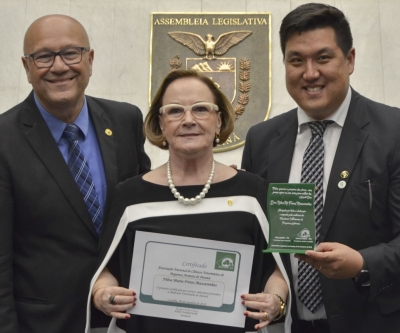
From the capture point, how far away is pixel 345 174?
2.88 meters

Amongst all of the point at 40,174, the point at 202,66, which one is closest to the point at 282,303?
the point at 40,174

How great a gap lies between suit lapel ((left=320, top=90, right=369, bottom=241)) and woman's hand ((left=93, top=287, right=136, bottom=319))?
2.86 feet

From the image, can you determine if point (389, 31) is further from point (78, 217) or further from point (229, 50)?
point (78, 217)

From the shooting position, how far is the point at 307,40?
297 cm

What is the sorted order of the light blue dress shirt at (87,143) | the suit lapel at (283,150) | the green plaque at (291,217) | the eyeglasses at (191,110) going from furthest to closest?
the light blue dress shirt at (87,143) → the suit lapel at (283,150) → the eyeglasses at (191,110) → the green plaque at (291,217)

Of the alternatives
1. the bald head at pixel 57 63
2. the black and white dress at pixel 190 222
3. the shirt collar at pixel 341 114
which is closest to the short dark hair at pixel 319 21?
the shirt collar at pixel 341 114

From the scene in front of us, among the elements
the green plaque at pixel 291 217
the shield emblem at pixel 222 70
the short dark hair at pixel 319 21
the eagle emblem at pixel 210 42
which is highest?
the eagle emblem at pixel 210 42

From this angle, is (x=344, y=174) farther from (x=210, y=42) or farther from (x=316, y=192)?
(x=210, y=42)

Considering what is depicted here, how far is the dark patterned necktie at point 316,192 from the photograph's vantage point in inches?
113

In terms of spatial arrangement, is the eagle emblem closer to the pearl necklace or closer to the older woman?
the older woman

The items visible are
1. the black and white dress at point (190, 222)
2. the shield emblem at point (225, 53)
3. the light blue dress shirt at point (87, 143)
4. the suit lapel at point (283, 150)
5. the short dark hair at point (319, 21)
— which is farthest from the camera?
the shield emblem at point (225, 53)

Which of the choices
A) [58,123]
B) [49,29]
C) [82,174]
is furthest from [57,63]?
[82,174]

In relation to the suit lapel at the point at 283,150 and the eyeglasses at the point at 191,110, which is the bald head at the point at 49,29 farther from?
the suit lapel at the point at 283,150

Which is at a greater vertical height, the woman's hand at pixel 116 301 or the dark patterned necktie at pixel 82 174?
the dark patterned necktie at pixel 82 174
